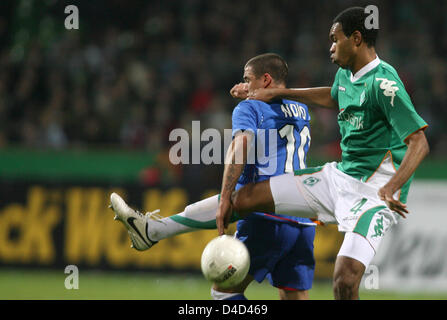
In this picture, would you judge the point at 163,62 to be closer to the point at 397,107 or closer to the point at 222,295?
the point at 222,295

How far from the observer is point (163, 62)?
12422mm

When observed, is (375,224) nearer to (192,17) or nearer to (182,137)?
(182,137)

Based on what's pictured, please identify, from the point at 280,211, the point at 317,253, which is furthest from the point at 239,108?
the point at 317,253

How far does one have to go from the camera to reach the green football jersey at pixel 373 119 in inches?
184

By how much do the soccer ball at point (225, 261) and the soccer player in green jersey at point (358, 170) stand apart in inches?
5.0

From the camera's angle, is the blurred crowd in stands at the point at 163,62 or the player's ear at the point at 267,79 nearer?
the player's ear at the point at 267,79

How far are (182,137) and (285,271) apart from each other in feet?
19.4

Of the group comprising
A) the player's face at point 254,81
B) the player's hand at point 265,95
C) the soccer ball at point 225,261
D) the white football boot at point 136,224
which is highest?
the player's face at point 254,81

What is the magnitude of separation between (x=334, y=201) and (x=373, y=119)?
0.66m

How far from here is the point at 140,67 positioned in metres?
12.4

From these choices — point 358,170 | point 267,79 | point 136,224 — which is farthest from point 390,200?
point 136,224

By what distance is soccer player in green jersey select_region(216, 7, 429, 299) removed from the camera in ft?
15.0

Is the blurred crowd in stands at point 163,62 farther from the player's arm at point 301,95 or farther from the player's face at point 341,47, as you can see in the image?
the player's face at point 341,47

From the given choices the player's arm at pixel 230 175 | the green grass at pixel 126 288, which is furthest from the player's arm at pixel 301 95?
the green grass at pixel 126 288
